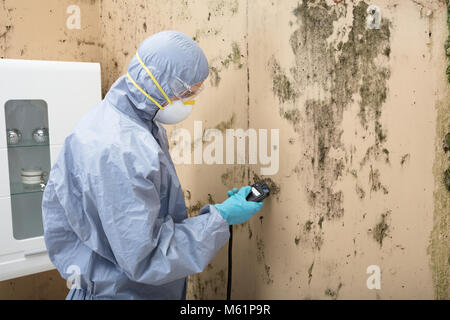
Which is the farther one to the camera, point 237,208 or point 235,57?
point 235,57

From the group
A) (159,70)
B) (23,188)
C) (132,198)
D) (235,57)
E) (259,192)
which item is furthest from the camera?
(23,188)

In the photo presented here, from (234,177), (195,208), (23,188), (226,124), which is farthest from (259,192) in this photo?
(23,188)

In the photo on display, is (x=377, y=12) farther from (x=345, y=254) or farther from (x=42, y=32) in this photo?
(x=42, y=32)

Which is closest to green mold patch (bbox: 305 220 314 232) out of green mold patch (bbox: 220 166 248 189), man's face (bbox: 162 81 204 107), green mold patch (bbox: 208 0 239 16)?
green mold patch (bbox: 220 166 248 189)

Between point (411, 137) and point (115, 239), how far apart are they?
2.68ft

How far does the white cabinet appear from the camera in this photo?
1505mm

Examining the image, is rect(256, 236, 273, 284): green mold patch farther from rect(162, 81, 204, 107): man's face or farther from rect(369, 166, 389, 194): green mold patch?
rect(162, 81, 204, 107): man's face

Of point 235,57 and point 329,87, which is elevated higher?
point 235,57

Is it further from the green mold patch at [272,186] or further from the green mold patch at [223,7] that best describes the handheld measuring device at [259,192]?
the green mold patch at [223,7]

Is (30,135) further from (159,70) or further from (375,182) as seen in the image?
(375,182)

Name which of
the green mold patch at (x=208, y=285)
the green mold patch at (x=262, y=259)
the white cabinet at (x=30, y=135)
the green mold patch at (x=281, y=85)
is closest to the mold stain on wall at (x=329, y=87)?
the green mold patch at (x=281, y=85)

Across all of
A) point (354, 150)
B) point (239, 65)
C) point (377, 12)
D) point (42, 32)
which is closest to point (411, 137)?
point (354, 150)

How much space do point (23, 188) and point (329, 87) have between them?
4.45 feet

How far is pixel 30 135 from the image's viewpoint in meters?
1.67
